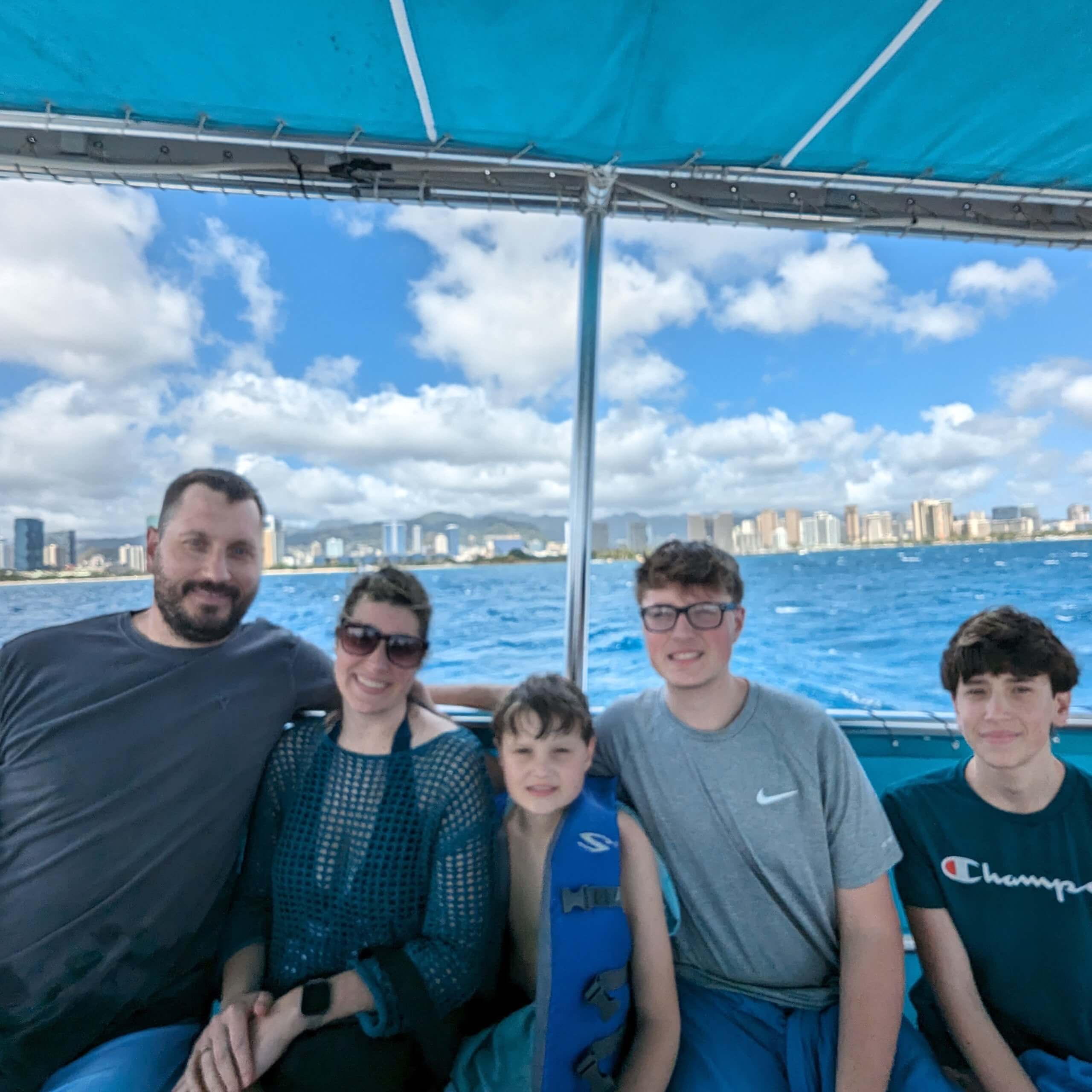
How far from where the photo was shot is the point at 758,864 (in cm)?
136

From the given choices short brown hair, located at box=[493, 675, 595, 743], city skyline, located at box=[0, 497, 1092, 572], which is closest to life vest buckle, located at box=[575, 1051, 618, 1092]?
short brown hair, located at box=[493, 675, 595, 743]

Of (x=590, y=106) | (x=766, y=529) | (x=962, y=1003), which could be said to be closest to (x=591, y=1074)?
(x=962, y=1003)

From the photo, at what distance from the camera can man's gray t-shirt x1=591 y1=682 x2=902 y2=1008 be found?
1333 millimetres

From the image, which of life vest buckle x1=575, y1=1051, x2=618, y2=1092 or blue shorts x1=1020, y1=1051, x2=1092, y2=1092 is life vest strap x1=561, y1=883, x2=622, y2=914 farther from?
→ blue shorts x1=1020, y1=1051, x2=1092, y2=1092

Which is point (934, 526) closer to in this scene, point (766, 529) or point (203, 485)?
point (766, 529)

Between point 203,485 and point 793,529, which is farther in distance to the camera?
point 793,529

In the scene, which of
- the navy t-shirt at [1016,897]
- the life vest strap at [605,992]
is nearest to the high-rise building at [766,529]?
the navy t-shirt at [1016,897]

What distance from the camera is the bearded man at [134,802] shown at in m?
1.27

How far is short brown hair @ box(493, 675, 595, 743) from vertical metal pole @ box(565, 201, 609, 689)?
73 centimetres

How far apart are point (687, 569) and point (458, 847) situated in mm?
797

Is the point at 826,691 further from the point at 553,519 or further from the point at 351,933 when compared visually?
the point at 351,933

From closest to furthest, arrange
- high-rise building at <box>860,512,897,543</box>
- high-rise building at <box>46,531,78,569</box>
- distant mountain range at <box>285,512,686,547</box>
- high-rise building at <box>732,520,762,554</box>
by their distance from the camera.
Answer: distant mountain range at <box>285,512,686,547</box> < high-rise building at <box>732,520,762,554</box> < high-rise building at <box>46,531,78,569</box> < high-rise building at <box>860,512,897,543</box>

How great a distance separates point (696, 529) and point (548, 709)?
779 millimetres

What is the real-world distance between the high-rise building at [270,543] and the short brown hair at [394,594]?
321mm
